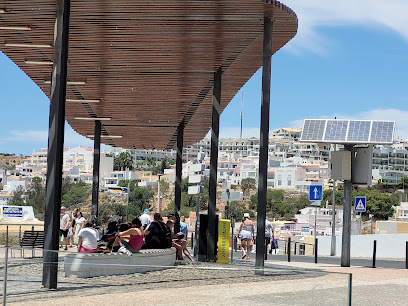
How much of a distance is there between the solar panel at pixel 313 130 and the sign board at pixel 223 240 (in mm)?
2695

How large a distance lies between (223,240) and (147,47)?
15.2ft

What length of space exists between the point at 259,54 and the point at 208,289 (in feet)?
31.8

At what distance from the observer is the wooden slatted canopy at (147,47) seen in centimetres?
1323

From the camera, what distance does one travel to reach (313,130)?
18.9 m

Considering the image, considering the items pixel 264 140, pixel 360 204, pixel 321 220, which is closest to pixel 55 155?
pixel 264 140

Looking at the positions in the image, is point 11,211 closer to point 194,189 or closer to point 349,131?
point 194,189

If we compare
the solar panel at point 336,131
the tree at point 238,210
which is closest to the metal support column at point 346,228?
the solar panel at point 336,131

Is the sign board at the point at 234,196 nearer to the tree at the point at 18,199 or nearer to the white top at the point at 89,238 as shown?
the white top at the point at 89,238

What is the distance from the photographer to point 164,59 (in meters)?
17.7

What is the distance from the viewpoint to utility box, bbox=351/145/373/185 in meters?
17.8

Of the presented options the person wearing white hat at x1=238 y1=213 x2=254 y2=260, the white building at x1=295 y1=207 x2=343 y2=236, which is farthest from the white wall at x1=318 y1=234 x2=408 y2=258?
the white building at x1=295 y1=207 x2=343 y2=236

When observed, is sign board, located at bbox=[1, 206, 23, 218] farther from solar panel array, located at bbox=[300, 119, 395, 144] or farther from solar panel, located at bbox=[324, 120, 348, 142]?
solar panel, located at bbox=[324, 120, 348, 142]

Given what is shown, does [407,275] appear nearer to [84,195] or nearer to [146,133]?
[146,133]

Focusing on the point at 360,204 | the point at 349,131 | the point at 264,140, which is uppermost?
the point at 349,131
